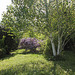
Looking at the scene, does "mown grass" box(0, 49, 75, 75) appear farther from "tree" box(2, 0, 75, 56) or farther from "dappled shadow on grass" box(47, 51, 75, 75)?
"tree" box(2, 0, 75, 56)

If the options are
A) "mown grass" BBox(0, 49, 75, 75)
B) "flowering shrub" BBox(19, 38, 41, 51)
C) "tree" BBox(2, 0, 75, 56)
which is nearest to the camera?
"mown grass" BBox(0, 49, 75, 75)

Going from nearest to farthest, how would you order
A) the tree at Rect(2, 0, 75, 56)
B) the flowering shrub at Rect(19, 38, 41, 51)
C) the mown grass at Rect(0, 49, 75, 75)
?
the mown grass at Rect(0, 49, 75, 75) → the tree at Rect(2, 0, 75, 56) → the flowering shrub at Rect(19, 38, 41, 51)

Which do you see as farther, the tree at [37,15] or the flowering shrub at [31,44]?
the flowering shrub at [31,44]

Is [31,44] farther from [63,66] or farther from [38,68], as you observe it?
[38,68]


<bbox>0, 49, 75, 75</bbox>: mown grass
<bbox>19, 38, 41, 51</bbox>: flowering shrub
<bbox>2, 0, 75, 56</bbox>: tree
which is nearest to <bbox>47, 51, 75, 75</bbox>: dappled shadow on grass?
<bbox>0, 49, 75, 75</bbox>: mown grass

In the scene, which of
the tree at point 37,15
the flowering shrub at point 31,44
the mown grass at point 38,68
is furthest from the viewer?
the flowering shrub at point 31,44

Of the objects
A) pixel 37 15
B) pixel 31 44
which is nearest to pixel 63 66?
pixel 37 15

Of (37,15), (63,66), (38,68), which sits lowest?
(63,66)

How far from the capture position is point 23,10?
236 inches

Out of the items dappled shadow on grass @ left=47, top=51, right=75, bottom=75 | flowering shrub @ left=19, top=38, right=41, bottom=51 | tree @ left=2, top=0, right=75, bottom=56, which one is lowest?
flowering shrub @ left=19, top=38, right=41, bottom=51

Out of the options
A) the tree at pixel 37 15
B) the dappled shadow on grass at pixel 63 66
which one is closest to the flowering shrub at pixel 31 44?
the dappled shadow on grass at pixel 63 66

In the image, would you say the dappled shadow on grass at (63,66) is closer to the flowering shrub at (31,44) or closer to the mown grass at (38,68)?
the mown grass at (38,68)

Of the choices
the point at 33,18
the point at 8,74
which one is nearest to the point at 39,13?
the point at 33,18

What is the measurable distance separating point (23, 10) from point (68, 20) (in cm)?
338
